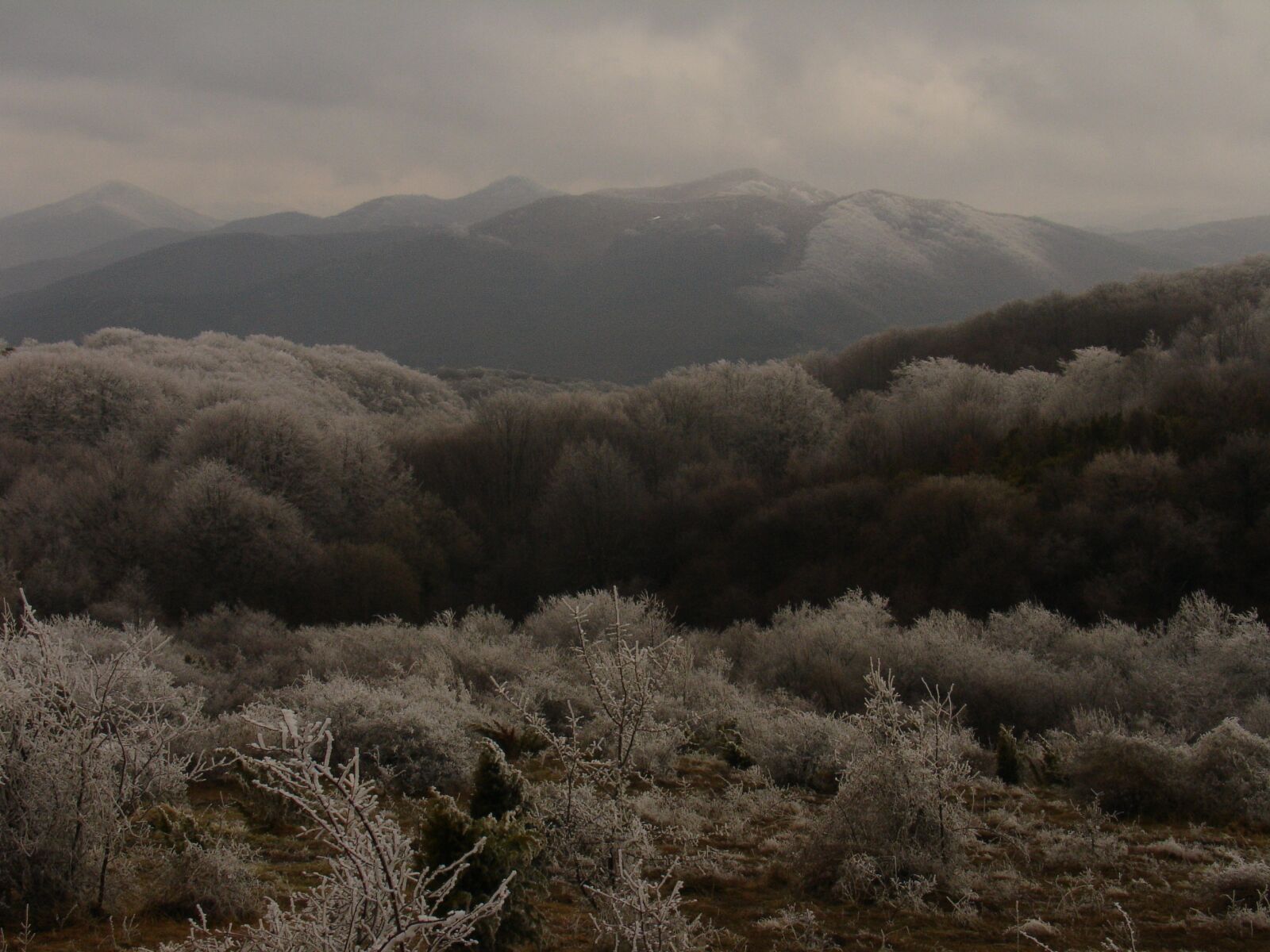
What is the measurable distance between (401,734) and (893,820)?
559 cm

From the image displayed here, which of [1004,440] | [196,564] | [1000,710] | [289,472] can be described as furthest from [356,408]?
[1000,710]

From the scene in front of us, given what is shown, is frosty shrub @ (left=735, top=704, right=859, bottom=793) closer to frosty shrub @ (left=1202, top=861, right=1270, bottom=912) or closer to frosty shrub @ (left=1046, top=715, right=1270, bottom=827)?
frosty shrub @ (left=1046, top=715, right=1270, bottom=827)

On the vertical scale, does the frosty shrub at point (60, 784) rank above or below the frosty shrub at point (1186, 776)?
above

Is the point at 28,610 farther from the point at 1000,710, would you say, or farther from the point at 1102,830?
the point at 1000,710

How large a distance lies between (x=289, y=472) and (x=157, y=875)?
31.7 meters

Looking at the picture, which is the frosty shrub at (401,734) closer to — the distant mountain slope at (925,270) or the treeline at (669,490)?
the treeline at (669,490)

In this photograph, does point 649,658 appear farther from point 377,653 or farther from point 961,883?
point 377,653

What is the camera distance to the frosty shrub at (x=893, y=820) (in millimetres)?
6371

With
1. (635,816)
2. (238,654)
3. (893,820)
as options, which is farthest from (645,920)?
(238,654)

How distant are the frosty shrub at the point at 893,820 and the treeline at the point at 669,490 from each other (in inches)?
730

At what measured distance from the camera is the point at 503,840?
16.4 ft

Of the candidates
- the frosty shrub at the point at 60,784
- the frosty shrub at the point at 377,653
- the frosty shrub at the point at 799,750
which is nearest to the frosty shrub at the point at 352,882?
the frosty shrub at the point at 60,784

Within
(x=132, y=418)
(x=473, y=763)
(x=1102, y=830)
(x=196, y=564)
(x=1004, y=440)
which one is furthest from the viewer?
(x=132, y=418)

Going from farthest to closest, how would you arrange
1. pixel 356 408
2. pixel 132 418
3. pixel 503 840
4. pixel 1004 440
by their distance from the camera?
1. pixel 356 408
2. pixel 132 418
3. pixel 1004 440
4. pixel 503 840
